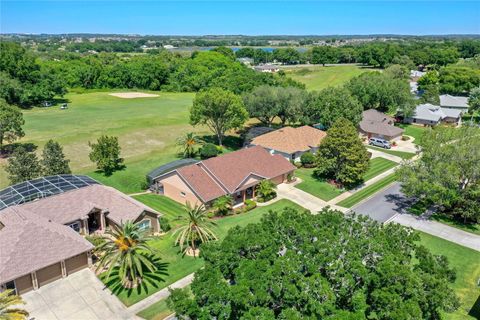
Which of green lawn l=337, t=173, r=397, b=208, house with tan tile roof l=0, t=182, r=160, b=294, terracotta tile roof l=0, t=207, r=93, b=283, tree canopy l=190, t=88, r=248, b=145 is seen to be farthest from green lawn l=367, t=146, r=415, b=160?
terracotta tile roof l=0, t=207, r=93, b=283

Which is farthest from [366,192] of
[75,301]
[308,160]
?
[75,301]

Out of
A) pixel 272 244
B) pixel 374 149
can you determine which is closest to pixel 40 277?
pixel 272 244

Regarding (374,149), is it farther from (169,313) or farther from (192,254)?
(169,313)

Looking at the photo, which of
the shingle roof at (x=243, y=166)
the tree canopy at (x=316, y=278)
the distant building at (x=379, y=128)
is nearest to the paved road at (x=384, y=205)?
the shingle roof at (x=243, y=166)

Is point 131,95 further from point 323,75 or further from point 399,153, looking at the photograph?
point 399,153

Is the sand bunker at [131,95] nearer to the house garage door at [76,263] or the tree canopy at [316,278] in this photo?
the house garage door at [76,263]
